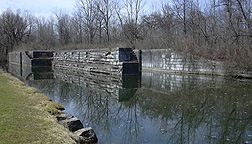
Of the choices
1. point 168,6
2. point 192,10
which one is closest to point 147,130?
point 192,10

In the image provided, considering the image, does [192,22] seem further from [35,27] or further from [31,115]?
[35,27]

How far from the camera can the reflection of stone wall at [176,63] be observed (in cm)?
1521

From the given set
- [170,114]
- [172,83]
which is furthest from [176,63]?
[170,114]

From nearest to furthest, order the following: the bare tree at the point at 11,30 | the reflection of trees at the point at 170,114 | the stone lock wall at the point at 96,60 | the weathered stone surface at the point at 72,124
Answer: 1. the weathered stone surface at the point at 72,124
2. the reflection of trees at the point at 170,114
3. the stone lock wall at the point at 96,60
4. the bare tree at the point at 11,30

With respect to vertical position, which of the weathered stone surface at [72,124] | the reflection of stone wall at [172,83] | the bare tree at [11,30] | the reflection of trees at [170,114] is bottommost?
the reflection of trees at [170,114]

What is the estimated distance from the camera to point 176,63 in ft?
57.1

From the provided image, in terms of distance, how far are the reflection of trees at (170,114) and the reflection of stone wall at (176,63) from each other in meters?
5.72

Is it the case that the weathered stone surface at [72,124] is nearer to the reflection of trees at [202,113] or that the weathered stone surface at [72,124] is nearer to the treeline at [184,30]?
the reflection of trees at [202,113]

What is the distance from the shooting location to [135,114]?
21.2 feet

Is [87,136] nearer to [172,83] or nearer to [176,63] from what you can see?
[172,83]

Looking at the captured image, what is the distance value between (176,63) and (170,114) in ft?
38.2

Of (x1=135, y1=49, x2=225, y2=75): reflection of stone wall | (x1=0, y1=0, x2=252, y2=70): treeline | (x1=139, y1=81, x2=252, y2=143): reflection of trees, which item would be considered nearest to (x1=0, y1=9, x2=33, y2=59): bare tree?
(x1=0, y1=0, x2=252, y2=70): treeline

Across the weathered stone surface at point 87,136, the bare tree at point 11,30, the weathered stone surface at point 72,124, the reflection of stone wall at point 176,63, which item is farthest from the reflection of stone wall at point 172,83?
the bare tree at point 11,30

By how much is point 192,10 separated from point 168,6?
136 inches
